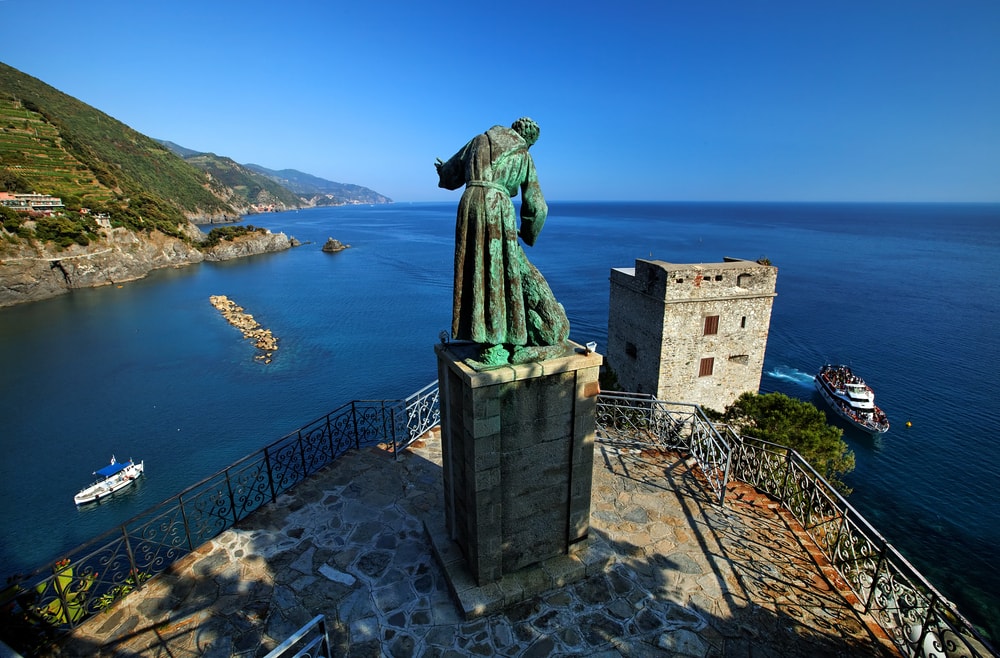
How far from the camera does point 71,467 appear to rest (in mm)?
20812

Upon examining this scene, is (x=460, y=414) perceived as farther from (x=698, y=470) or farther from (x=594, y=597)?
(x=698, y=470)

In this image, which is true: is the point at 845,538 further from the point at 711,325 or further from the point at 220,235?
the point at 220,235

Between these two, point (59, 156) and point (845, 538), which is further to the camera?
point (59, 156)

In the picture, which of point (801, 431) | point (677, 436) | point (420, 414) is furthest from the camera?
point (801, 431)

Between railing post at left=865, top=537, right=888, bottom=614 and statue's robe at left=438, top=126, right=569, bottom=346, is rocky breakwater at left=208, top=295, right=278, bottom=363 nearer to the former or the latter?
statue's robe at left=438, top=126, right=569, bottom=346

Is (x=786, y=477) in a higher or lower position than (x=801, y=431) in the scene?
higher

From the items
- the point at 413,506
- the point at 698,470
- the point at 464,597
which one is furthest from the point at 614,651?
the point at 698,470

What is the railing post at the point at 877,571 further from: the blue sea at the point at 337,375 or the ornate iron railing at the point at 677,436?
the blue sea at the point at 337,375

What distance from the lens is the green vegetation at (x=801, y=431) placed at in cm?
1855

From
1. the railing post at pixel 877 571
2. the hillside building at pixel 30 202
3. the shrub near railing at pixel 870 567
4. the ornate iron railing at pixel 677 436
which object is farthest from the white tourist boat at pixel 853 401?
the hillside building at pixel 30 202

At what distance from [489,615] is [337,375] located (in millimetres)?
A: 27498

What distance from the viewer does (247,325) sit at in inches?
1553

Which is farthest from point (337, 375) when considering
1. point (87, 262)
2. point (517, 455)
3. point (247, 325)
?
point (87, 262)

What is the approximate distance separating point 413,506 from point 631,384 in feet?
68.3
